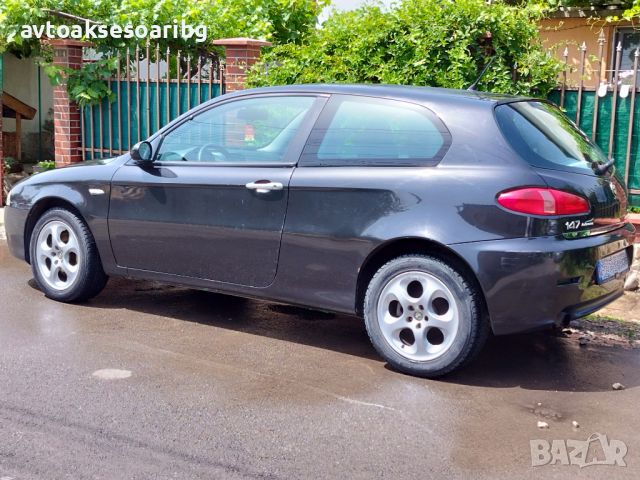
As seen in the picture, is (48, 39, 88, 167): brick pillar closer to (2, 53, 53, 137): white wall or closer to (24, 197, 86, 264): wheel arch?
(2, 53, 53, 137): white wall

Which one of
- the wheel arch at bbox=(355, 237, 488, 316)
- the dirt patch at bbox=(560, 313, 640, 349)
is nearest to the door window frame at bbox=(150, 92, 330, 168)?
→ the wheel arch at bbox=(355, 237, 488, 316)

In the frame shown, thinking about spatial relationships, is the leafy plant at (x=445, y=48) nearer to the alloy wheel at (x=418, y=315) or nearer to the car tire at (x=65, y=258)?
the car tire at (x=65, y=258)

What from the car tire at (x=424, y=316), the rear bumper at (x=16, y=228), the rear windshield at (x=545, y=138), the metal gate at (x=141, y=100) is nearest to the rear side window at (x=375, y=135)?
the rear windshield at (x=545, y=138)

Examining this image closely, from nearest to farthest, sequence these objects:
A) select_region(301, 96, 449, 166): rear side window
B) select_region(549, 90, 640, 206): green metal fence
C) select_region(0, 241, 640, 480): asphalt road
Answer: select_region(0, 241, 640, 480): asphalt road, select_region(301, 96, 449, 166): rear side window, select_region(549, 90, 640, 206): green metal fence

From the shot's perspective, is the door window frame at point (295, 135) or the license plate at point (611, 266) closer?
the license plate at point (611, 266)

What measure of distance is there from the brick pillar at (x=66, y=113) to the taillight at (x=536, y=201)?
7.64 metres

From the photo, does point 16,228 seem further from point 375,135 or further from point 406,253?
point 406,253

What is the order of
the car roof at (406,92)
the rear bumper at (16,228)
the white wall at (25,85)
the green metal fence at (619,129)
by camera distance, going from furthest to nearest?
the white wall at (25,85)
the green metal fence at (619,129)
the rear bumper at (16,228)
the car roof at (406,92)

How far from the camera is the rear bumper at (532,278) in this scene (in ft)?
15.9

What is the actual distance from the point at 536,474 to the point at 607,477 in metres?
0.30

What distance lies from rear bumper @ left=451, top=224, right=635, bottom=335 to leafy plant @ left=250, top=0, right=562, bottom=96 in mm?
3687

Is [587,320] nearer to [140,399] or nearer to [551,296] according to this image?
[551,296]

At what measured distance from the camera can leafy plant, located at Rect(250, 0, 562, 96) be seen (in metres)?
8.41

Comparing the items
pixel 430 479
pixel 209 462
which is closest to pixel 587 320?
pixel 430 479
